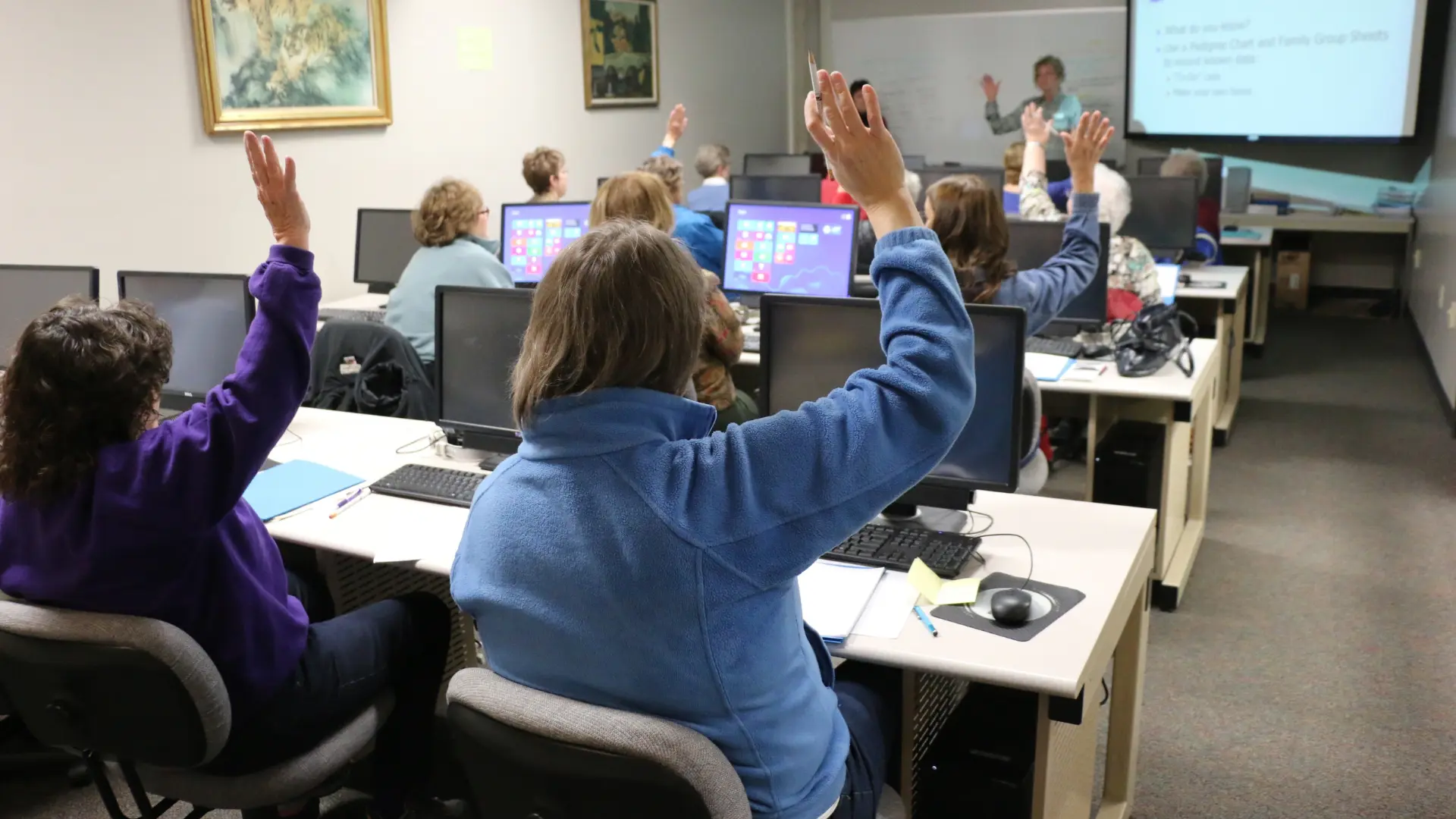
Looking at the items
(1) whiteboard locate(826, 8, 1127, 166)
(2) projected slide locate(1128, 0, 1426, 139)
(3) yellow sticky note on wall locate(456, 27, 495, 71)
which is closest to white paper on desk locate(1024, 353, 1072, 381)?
(3) yellow sticky note on wall locate(456, 27, 495, 71)

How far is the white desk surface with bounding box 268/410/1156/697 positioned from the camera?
1.63 meters

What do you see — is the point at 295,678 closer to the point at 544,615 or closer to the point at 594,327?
the point at 544,615

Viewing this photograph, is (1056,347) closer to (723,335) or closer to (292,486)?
(723,335)

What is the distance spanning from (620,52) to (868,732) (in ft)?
19.7

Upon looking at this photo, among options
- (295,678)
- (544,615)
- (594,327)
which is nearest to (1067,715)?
(544,615)

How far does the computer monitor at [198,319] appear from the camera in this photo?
282 cm

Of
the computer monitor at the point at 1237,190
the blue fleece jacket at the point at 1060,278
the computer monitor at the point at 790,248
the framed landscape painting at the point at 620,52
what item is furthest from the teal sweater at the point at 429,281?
the computer monitor at the point at 1237,190

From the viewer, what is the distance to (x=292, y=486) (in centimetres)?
248

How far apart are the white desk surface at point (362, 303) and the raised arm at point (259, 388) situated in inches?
116

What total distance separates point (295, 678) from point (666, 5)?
6353 millimetres

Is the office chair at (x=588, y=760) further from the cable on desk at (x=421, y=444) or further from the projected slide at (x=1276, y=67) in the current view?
the projected slide at (x=1276, y=67)

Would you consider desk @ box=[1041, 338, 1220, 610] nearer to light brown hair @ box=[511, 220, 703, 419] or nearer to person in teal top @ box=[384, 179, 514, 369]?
person in teal top @ box=[384, 179, 514, 369]

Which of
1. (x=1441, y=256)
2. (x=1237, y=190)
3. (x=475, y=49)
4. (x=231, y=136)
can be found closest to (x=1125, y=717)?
(x=231, y=136)

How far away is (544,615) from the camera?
4.15ft
